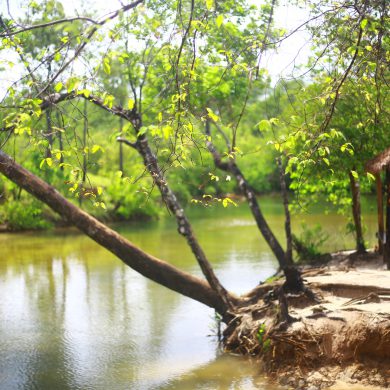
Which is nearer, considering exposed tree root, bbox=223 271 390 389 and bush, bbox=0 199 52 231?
exposed tree root, bbox=223 271 390 389

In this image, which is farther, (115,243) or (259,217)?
(259,217)

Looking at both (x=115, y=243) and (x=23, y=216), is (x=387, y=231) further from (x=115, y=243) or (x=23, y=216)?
(x=23, y=216)

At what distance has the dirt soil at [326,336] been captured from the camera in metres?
7.38

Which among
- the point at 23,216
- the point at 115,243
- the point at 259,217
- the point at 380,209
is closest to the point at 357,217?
the point at 380,209

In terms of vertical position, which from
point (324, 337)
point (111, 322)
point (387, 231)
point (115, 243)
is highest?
point (115, 243)

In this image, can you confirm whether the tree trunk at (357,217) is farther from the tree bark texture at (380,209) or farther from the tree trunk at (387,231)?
the tree trunk at (387,231)

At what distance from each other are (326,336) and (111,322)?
14.7 feet

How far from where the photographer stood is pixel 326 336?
25.5 feet

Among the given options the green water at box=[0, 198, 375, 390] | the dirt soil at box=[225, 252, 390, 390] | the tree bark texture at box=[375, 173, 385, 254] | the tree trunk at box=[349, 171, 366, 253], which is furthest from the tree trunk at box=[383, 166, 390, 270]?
the green water at box=[0, 198, 375, 390]

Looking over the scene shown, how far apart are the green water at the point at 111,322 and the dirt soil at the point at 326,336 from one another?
339 mm

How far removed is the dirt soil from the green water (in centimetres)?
34

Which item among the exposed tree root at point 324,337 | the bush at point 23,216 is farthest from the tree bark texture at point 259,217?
the bush at point 23,216

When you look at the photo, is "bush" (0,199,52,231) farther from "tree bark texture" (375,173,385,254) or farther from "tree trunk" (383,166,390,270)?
"tree trunk" (383,166,390,270)

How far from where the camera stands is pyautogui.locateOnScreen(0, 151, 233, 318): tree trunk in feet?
29.1
